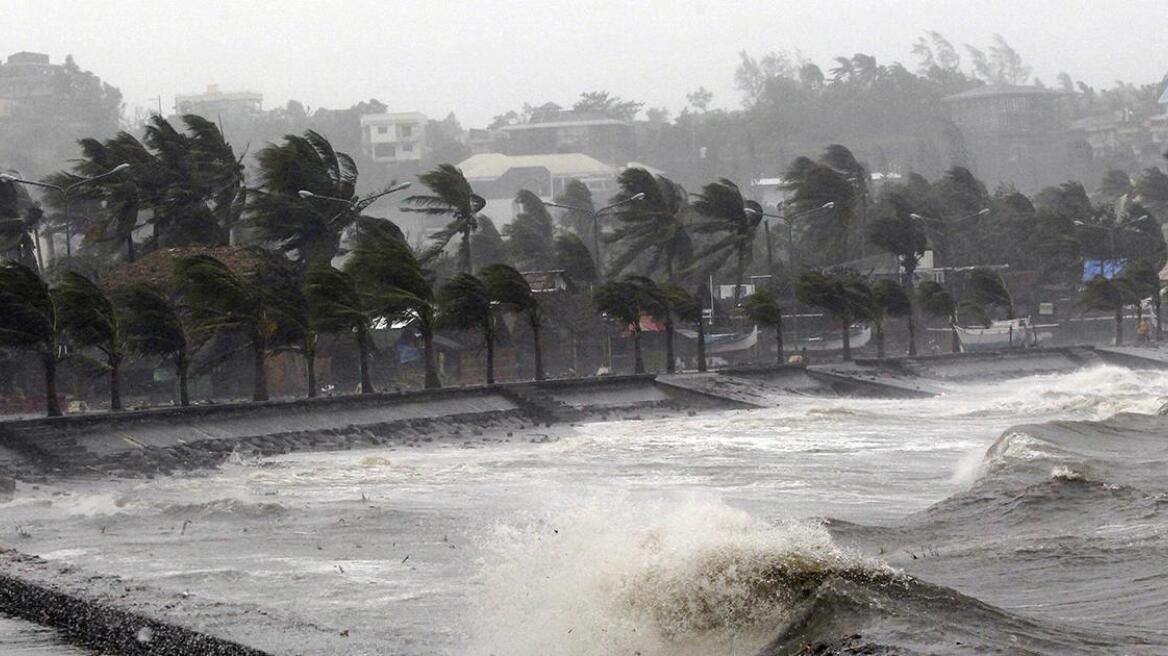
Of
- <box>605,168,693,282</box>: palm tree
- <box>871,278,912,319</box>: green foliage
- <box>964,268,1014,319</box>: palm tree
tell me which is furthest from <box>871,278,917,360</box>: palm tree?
<box>964,268,1014,319</box>: palm tree

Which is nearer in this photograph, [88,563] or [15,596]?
[15,596]

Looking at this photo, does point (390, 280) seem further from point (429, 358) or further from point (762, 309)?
point (762, 309)

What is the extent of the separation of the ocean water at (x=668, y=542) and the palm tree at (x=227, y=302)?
6612 millimetres

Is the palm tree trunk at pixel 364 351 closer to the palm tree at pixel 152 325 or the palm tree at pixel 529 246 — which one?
the palm tree at pixel 152 325

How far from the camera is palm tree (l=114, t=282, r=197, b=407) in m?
36.3

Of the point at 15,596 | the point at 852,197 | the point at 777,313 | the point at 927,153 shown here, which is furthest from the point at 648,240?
the point at 927,153

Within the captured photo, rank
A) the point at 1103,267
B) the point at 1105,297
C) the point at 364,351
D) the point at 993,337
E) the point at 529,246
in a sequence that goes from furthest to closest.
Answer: the point at 1103,267
the point at 529,246
the point at 993,337
the point at 1105,297
the point at 364,351

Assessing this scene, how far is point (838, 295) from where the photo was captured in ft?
204

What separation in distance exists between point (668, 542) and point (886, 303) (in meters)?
54.4

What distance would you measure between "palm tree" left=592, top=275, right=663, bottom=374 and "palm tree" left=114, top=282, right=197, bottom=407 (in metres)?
17.8

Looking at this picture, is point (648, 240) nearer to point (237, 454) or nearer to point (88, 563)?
point (237, 454)

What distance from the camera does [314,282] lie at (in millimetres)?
40906

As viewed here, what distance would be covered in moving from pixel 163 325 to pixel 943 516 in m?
21.8

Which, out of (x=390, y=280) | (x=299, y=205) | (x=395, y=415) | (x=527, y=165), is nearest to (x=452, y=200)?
(x=299, y=205)
